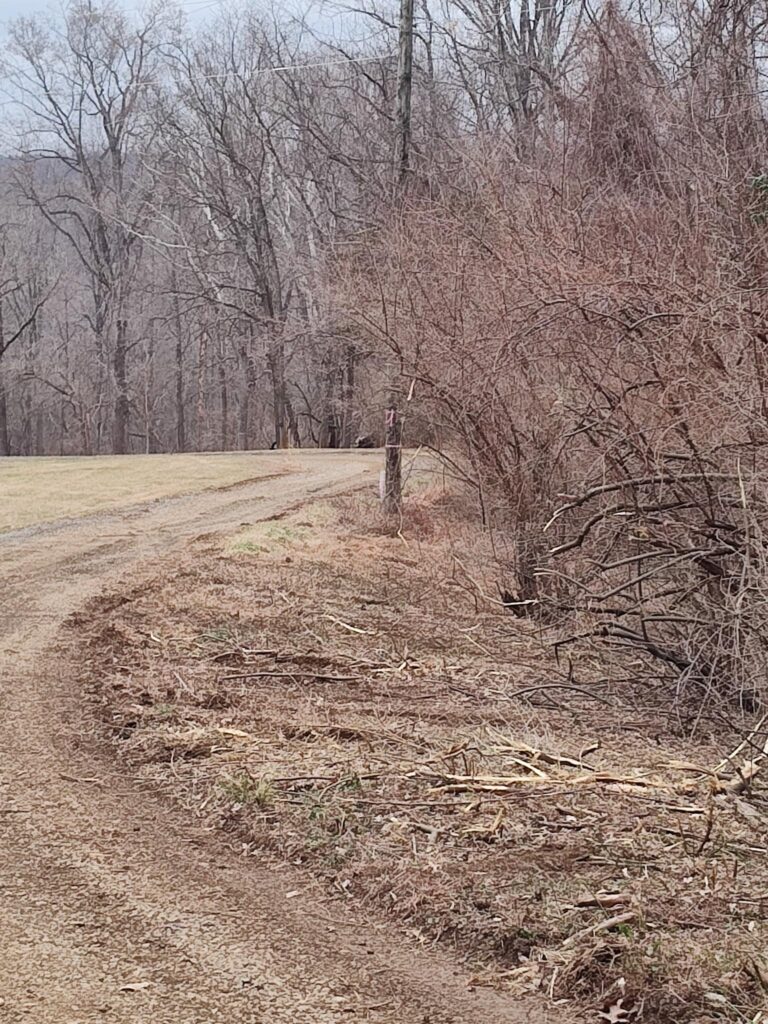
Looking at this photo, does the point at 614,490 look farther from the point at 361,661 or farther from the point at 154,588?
the point at 154,588

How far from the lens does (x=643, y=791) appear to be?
18.4ft

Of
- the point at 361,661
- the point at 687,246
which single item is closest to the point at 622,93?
the point at 687,246

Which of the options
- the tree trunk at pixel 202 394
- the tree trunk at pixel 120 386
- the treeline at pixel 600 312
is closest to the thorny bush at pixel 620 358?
the treeline at pixel 600 312

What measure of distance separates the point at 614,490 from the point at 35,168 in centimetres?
4062

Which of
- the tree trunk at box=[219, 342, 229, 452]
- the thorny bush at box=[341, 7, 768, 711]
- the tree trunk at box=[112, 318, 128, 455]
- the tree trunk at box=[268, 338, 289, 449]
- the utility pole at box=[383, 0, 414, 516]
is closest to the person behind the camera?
the thorny bush at box=[341, 7, 768, 711]

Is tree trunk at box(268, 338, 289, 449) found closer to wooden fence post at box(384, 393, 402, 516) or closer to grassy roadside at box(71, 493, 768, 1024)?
wooden fence post at box(384, 393, 402, 516)

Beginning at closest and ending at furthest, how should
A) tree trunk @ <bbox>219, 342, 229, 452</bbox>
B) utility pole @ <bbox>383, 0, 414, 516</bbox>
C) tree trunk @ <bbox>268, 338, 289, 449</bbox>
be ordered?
utility pole @ <bbox>383, 0, 414, 516</bbox>, tree trunk @ <bbox>268, 338, 289, 449</bbox>, tree trunk @ <bbox>219, 342, 229, 452</bbox>

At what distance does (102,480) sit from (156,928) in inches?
738

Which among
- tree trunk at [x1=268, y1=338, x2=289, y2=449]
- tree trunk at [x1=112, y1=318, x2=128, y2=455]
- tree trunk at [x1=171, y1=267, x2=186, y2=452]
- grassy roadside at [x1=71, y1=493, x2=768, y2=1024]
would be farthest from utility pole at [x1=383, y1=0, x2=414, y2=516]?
tree trunk at [x1=171, y1=267, x2=186, y2=452]

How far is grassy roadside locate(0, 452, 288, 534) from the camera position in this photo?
1744cm

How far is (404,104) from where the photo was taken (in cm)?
1662

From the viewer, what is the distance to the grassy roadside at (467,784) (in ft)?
13.2

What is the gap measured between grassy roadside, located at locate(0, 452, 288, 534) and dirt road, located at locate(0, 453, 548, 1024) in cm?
1000

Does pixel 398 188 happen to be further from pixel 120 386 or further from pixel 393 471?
pixel 120 386
